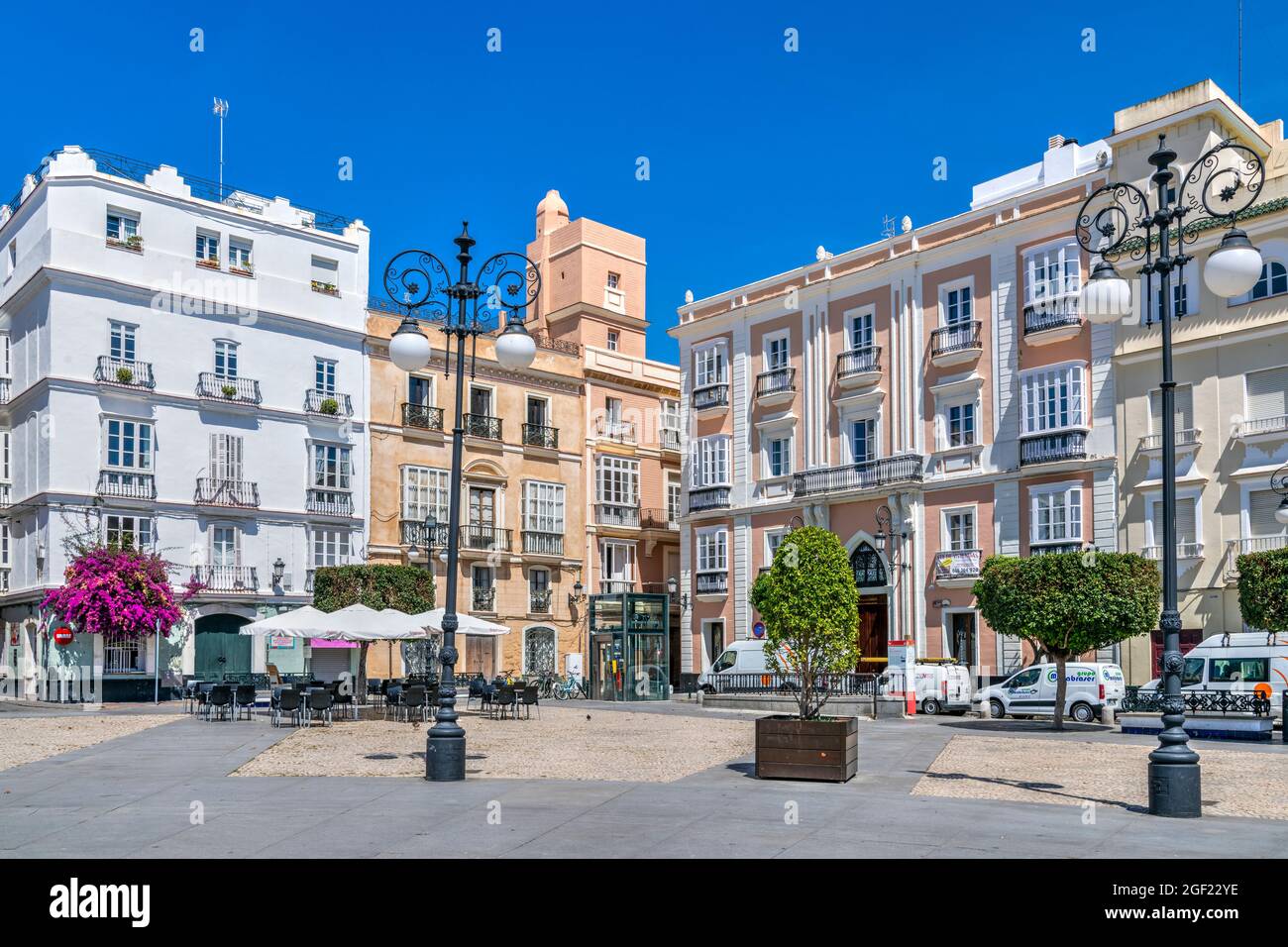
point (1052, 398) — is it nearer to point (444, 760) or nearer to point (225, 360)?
point (444, 760)

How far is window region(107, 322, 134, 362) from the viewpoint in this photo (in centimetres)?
3700

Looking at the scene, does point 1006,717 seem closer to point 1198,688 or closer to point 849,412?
point 1198,688

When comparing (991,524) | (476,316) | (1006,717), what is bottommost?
(1006,717)

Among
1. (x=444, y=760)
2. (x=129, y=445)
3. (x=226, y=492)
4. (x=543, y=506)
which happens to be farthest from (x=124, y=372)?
(x=444, y=760)

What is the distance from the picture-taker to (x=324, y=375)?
42.2 m

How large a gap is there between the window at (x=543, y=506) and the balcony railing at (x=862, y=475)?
1052cm

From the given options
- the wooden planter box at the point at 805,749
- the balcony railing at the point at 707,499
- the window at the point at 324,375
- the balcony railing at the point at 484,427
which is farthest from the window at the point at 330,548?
the wooden planter box at the point at 805,749

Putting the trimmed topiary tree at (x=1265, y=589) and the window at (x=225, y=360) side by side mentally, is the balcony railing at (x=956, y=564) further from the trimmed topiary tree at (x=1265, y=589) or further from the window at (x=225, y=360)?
the window at (x=225, y=360)

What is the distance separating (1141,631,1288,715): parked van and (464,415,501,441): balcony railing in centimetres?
2623

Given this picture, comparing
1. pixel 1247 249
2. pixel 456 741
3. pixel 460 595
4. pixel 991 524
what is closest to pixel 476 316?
pixel 456 741

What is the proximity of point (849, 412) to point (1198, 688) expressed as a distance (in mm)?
15853

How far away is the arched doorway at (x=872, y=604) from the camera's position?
127 ft
